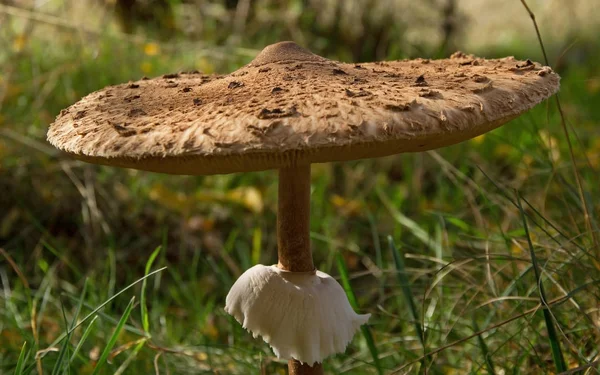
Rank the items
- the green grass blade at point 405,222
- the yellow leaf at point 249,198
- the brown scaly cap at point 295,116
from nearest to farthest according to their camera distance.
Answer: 1. the brown scaly cap at point 295,116
2. the green grass blade at point 405,222
3. the yellow leaf at point 249,198

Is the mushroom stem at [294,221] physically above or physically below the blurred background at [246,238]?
above

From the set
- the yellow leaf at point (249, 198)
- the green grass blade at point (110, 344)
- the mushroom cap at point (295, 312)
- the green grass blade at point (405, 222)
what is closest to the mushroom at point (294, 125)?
the mushroom cap at point (295, 312)

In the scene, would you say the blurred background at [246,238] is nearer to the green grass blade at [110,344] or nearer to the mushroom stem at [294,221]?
the green grass blade at [110,344]

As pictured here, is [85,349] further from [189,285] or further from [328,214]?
[328,214]

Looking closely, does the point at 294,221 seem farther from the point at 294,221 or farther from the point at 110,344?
the point at 110,344

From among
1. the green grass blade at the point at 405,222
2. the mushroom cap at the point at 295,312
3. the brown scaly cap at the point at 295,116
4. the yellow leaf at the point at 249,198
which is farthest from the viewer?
the yellow leaf at the point at 249,198

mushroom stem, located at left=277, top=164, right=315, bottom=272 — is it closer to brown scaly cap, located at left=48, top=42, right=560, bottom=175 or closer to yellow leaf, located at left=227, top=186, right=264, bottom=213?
brown scaly cap, located at left=48, top=42, right=560, bottom=175

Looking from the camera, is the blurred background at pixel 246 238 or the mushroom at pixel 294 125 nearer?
the mushroom at pixel 294 125

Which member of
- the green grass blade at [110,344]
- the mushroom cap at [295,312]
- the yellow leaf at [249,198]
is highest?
the mushroom cap at [295,312]
